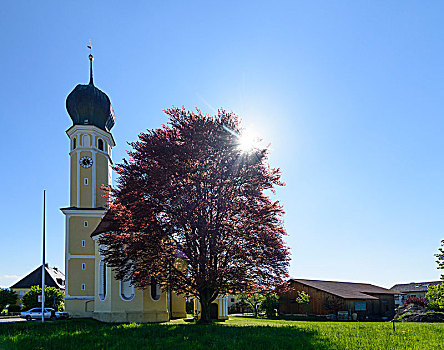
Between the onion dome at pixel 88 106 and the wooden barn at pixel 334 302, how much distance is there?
25.5m

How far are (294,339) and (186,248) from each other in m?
9.01

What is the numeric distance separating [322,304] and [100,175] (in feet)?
85.1

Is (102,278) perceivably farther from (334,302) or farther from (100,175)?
(334,302)

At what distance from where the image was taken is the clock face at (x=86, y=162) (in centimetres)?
3788

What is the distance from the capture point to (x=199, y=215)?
19328mm

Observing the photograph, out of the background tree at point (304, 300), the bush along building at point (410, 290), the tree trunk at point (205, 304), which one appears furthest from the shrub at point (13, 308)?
the bush along building at point (410, 290)

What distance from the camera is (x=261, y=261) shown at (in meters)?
19.7

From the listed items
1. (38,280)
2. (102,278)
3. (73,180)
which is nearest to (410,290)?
(102,278)

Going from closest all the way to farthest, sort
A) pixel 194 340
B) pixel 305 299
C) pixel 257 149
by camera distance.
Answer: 1. pixel 194 340
2. pixel 257 149
3. pixel 305 299

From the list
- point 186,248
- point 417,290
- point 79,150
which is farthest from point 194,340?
point 417,290

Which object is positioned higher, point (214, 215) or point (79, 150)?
point (79, 150)

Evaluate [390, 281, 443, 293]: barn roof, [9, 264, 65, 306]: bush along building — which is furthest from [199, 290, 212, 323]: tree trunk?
[390, 281, 443, 293]: barn roof

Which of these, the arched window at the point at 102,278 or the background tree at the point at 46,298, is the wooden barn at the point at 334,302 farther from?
the background tree at the point at 46,298

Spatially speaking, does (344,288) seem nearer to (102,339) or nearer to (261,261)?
(261,261)
